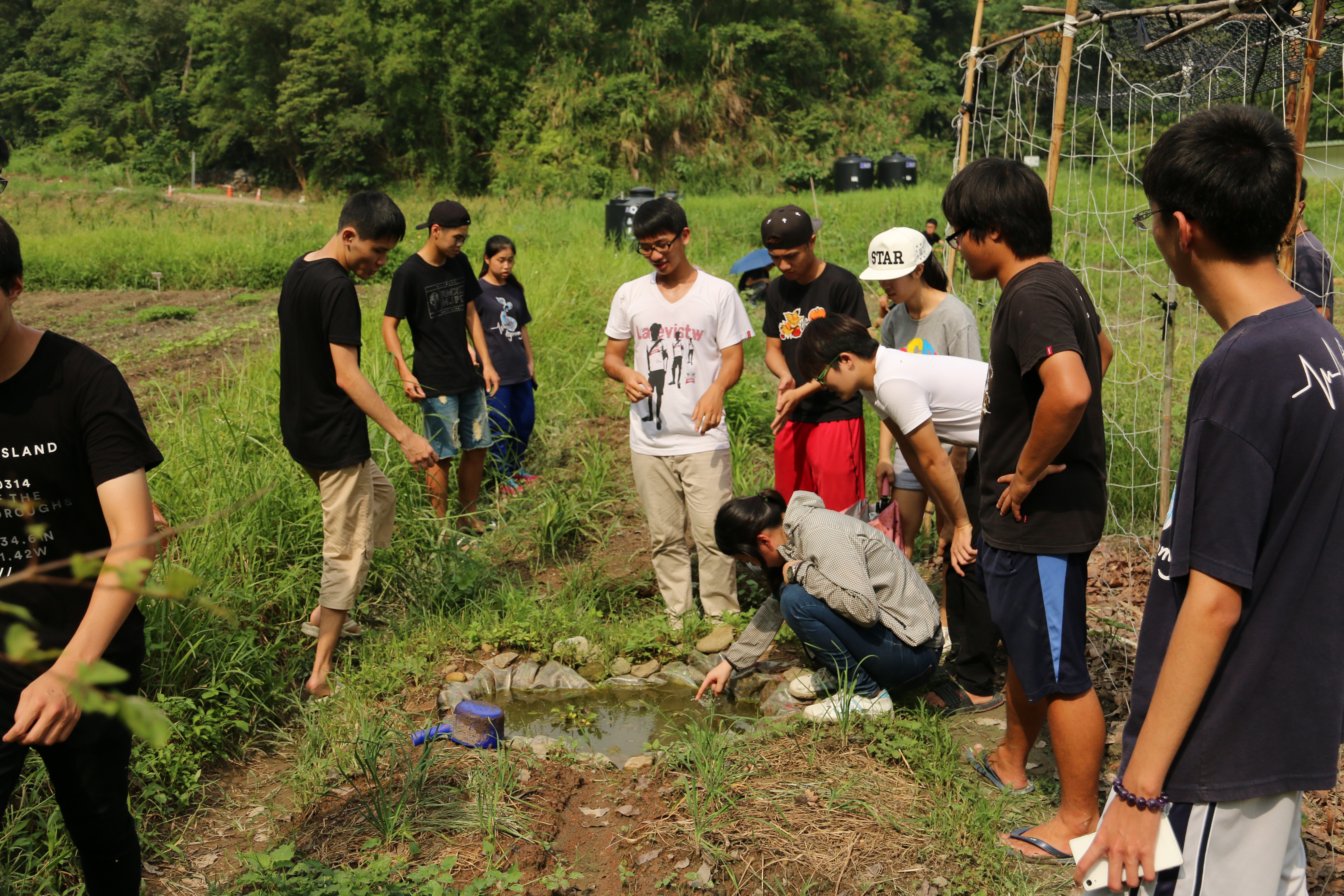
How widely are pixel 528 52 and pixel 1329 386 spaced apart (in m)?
32.9

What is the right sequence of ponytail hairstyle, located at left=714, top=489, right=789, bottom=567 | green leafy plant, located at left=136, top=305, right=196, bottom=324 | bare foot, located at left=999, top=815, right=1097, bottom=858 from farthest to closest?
1. green leafy plant, located at left=136, top=305, right=196, bottom=324
2. ponytail hairstyle, located at left=714, top=489, right=789, bottom=567
3. bare foot, located at left=999, top=815, right=1097, bottom=858

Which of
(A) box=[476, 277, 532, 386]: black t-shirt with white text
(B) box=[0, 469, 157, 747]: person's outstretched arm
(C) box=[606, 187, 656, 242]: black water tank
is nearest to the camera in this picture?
(B) box=[0, 469, 157, 747]: person's outstretched arm

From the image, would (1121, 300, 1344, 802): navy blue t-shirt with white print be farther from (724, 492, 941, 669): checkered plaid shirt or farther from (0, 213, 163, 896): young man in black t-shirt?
(0, 213, 163, 896): young man in black t-shirt

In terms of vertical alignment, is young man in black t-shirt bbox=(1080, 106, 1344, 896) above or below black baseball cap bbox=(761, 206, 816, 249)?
below

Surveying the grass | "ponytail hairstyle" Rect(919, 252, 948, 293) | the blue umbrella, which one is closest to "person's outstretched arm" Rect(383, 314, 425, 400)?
the grass

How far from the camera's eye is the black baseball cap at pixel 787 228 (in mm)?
4211

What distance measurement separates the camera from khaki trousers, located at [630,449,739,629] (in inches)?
167

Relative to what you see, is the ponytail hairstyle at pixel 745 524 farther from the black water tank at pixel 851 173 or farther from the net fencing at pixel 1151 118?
the black water tank at pixel 851 173

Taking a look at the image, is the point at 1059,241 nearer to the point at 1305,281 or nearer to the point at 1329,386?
the point at 1305,281

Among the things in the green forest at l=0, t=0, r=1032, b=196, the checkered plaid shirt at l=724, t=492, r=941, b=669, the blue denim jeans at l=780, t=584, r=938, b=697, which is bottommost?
the blue denim jeans at l=780, t=584, r=938, b=697

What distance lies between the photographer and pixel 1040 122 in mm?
34406

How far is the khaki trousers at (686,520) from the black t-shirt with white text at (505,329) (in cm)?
183

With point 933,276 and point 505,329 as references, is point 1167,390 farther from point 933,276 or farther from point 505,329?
point 505,329

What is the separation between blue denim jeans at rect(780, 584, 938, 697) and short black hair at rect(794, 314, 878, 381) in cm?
80
